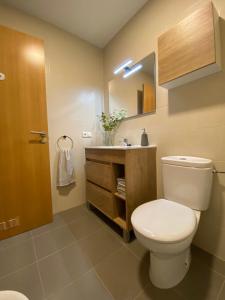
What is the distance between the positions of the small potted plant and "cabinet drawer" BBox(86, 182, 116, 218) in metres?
0.73

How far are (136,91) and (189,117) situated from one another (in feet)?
2.49

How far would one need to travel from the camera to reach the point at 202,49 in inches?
39.1

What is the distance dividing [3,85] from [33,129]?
0.47 meters

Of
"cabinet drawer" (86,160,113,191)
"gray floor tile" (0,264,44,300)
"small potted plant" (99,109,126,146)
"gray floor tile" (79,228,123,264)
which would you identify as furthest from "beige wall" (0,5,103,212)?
"gray floor tile" (0,264,44,300)

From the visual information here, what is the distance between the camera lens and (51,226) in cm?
165

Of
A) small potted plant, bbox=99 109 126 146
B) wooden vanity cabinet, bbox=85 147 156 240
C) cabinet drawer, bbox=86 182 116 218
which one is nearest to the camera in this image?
wooden vanity cabinet, bbox=85 147 156 240

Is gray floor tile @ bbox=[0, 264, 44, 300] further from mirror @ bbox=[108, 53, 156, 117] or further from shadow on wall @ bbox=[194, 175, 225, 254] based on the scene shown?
mirror @ bbox=[108, 53, 156, 117]

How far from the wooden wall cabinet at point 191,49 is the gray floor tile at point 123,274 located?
147 cm

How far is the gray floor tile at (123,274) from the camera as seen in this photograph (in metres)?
0.93

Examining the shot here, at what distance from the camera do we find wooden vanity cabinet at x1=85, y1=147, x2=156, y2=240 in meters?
1.34

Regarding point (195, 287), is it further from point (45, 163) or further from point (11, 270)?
point (45, 163)

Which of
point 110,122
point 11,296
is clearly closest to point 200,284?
point 11,296

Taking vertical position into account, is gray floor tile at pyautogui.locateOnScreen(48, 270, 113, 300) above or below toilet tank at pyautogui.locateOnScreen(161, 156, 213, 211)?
below

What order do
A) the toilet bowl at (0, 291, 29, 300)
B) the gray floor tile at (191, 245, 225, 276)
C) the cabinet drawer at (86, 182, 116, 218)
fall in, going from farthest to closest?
the cabinet drawer at (86, 182, 116, 218) → the gray floor tile at (191, 245, 225, 276) → the toilet bowl at (0, 291, 29, 300)
